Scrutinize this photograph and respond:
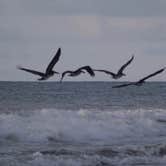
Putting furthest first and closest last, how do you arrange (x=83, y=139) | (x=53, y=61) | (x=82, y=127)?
(x=82, y=127) → (x=83, y=139) → (x=53, y=61)

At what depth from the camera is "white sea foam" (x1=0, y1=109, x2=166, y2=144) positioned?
72.6 feet

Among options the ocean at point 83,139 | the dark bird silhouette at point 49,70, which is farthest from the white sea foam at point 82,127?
the dark bird silhouette at point 49,70

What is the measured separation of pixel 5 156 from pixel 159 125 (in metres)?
11.7

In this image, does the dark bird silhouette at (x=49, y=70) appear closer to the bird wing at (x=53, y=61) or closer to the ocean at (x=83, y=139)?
the bird wing at (x=53, y=61)

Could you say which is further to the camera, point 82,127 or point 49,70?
point 82,127

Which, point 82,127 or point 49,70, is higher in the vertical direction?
point 82,127

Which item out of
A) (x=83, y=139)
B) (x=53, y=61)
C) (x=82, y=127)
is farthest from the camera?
(x=82, y=127)

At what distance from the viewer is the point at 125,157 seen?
56.6ft

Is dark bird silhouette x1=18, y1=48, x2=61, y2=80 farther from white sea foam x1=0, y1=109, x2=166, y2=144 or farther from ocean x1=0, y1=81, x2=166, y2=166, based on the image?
white sea foam x1=0, y1=109, x2=166, y2=144

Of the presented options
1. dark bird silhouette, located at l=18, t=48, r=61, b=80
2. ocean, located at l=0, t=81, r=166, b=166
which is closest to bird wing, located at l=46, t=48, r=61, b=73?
dark bird silhouette, located at l=18, t=48, r=61, b=80

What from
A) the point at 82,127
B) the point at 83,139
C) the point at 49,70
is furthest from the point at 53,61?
the point at 82,127

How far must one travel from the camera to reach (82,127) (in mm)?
25000

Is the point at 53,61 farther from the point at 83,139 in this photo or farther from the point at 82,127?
the point at 82,127

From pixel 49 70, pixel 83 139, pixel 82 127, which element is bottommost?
pixel 49 70
